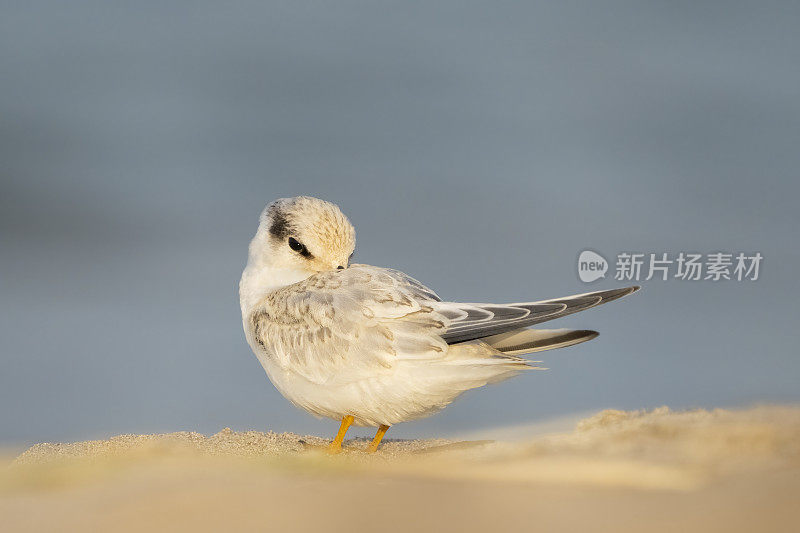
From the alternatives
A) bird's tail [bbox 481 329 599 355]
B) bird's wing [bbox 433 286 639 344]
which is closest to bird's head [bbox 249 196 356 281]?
bird's wing [bbox 433 286 639 344]

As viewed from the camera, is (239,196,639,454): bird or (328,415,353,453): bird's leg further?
(328,415,353,453): bird's leg

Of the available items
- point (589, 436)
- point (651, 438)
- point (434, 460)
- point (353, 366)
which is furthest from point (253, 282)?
point (651, 438)

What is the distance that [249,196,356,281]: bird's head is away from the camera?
5129 mm

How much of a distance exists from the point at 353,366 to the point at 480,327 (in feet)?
2.39

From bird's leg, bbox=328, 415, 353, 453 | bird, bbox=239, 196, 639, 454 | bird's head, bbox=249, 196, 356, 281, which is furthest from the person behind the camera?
bird's head, bbox=249, 196, 356, 281

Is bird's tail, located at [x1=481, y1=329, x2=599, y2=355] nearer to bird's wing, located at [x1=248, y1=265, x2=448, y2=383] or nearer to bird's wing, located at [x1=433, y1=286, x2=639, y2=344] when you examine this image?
bird's wing, located at [x1=433, y1=286, x2=639, y2=344]

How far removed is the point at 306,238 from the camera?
513 cm

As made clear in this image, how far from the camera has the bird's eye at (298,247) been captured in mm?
5184

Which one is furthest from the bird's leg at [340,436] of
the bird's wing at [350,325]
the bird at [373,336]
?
the bird's wing at [350,325]

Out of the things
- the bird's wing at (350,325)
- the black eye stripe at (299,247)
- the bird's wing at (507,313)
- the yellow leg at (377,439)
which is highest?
the black eye stripe at (299,247)

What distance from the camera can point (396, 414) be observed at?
15.1 feet

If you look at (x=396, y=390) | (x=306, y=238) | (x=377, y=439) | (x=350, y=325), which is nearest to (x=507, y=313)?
(x=396, y=390)

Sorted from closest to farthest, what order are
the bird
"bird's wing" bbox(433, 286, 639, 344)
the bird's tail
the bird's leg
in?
"bird's wing" bbox(433, 286, 639, 344), the bird, the bird's tail, the bird's leg

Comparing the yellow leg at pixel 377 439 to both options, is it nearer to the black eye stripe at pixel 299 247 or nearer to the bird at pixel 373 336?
the bird at pixel 373 336
